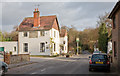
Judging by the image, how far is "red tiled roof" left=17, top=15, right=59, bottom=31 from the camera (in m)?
36.7

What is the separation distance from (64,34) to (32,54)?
16.1 metres

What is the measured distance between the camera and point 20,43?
A: 1495 inches

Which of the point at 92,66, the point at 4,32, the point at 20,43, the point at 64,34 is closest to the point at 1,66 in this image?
the point at 92,66

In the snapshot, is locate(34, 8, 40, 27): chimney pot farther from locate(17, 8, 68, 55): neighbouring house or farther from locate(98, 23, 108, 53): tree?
locate(98, 23, 108, 53): tree

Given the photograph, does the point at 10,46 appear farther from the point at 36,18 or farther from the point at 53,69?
the point at 53,69

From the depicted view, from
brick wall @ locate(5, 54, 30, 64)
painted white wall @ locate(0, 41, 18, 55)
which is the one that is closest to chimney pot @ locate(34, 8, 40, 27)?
painted white wall @ locate(0, 41, 18, 55)

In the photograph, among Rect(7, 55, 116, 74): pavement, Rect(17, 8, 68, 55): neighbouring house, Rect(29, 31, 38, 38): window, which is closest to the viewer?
Rect(7, 55, 116, 74): pavement

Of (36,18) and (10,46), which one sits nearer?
(36,18)

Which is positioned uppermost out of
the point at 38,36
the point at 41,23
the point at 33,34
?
the point at 41,23

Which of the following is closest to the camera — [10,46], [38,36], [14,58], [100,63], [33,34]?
[100,63]

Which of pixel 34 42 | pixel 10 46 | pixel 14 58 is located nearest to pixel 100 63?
pixel 14 58

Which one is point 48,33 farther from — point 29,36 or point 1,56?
point 1,56

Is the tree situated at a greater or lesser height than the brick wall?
greater

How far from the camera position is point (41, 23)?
37844mm
